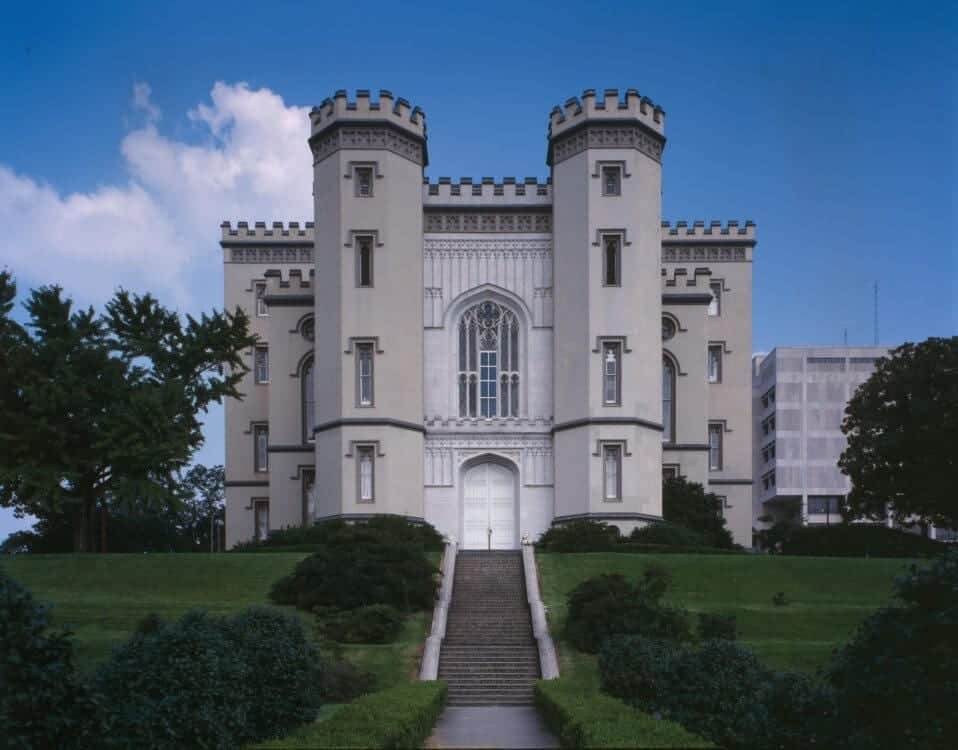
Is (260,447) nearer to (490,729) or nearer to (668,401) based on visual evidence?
(668,401)

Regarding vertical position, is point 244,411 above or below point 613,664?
above

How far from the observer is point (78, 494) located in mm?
33594

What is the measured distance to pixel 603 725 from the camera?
43.5 feet

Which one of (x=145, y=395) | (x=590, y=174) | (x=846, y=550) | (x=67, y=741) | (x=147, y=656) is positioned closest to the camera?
(x=67, y=741)

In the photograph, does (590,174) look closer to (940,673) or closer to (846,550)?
(846,550)

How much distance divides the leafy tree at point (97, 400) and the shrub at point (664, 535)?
13.7m

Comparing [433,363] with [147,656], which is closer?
[147,656]

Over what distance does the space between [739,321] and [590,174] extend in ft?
44.4

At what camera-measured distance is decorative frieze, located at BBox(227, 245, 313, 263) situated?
49.9 metres

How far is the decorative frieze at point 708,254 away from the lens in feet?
163

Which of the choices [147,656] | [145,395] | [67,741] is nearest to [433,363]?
[145,395]

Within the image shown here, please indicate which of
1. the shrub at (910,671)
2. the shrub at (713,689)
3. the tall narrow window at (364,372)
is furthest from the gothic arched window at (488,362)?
the shrub at (910,671)

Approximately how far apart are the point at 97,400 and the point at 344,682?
15.7 m

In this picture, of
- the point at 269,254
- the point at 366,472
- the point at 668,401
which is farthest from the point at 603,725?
the point at 269,254
